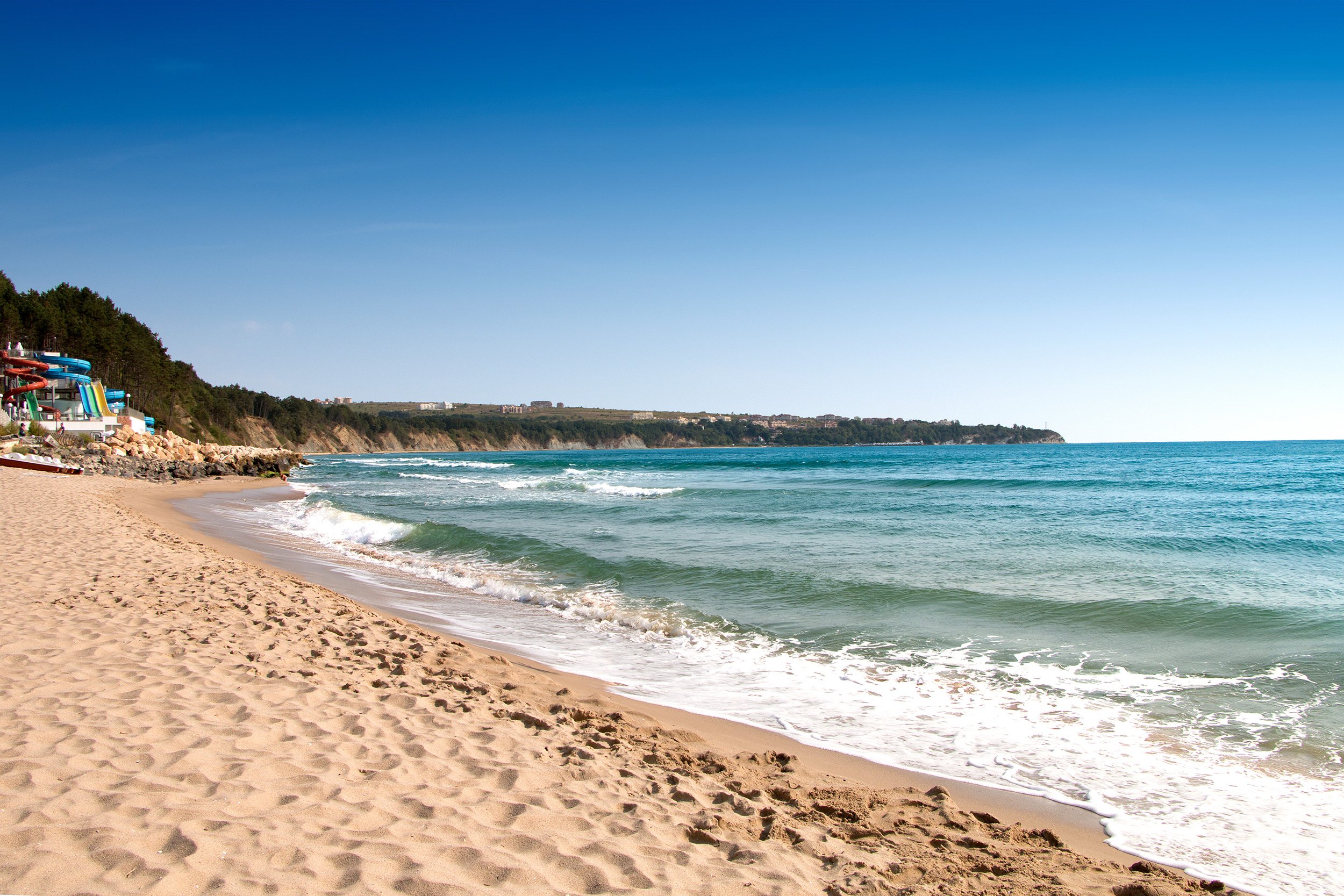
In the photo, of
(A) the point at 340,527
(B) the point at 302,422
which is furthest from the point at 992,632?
(B) the point at 302,422

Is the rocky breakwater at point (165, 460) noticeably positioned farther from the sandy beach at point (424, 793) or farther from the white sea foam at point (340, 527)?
the sandy beach at point (424, 793)

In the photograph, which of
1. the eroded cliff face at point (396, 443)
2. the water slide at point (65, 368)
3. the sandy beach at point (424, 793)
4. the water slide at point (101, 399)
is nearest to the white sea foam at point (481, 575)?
the sandy beach at point (424, 793)

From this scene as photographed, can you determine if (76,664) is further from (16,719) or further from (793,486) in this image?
(793,486)

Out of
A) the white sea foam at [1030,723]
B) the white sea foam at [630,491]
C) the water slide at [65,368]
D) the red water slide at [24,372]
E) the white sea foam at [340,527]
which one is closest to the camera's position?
the white sea foam at [1030,723]

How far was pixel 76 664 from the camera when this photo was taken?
5871 mm

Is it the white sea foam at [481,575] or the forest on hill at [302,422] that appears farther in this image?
the forest on hill at [302,422]

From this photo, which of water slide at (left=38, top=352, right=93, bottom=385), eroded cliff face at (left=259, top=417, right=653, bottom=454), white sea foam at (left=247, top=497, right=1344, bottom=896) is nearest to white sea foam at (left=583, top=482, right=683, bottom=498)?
white sea foam at (left=247, top=497, right=1344, bottom=896)

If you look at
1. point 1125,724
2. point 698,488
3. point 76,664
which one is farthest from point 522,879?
point 698,488

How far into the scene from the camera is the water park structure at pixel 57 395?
47094 millimetres

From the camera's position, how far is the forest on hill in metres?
59.4

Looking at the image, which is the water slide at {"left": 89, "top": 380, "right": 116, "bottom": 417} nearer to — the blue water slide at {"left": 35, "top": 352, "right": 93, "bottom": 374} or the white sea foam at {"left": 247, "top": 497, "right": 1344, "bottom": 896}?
Answer: the blue water slide at {"left": 35, "top": 352, "right": 93, "bottom": 374}

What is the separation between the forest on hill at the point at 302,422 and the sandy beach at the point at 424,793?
6412cm

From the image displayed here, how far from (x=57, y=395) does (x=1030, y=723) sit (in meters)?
67.3

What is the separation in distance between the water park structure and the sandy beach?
48.4 meters
